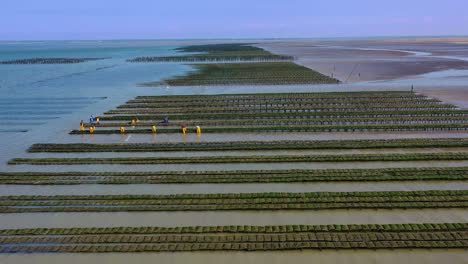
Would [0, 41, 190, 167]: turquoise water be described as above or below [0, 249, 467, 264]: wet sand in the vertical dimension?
above

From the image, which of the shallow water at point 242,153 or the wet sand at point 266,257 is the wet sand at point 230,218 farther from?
the shallow water at point 242,153

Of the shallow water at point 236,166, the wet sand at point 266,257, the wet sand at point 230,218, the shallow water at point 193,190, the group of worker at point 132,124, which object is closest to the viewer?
the wet sand at point 266,257

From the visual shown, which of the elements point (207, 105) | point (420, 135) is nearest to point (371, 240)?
point (420, 135)

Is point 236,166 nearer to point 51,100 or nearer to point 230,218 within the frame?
point 230,218

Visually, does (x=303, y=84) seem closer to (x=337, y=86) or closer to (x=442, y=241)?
(x=337, y=86)

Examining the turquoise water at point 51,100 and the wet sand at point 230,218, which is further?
the turquoise water at point 51,100

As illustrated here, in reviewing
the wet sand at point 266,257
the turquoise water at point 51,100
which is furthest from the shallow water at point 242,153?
the wet sand at point 266,257

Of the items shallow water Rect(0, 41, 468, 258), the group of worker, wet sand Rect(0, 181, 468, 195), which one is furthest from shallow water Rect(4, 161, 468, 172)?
the group of worker

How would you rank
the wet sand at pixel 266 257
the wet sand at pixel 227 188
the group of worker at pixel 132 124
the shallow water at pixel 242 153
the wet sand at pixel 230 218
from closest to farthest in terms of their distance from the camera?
1. the wet sand at pixel 266 257
2. the wet sand at pixel 230 218
3. the wet sand at pixel 227 188
4. the shallow water at pixel 242 153
5. the group of worker at pixel 132 124

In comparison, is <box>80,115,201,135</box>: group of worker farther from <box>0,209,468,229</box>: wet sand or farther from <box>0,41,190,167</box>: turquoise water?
<box>0,209,468,229</box>: wet sand
